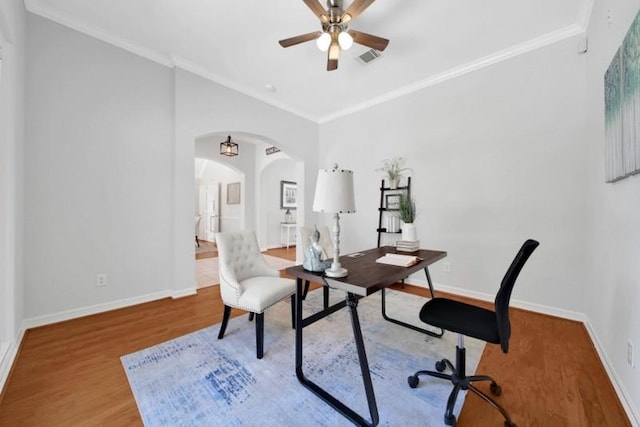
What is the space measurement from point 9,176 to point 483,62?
467cm

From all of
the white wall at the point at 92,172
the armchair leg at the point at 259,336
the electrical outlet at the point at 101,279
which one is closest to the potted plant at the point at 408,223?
the armchair leg at the point at 259,336

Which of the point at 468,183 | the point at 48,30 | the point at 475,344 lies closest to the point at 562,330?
the point at 475,344

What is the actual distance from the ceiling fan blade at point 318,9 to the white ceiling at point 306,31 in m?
0.35

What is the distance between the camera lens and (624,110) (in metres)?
1.48

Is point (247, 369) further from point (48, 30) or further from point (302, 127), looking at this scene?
point (302, 127)

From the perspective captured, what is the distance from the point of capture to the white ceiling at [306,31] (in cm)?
229

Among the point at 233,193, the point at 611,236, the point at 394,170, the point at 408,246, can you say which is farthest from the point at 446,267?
the point at 233,193

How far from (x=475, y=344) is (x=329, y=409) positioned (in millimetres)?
1401

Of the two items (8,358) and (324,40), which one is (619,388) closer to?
(324,40)

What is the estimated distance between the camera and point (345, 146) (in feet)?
15.0

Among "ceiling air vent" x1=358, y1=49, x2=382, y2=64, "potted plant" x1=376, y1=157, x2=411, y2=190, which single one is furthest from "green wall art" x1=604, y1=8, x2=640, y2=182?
"potted plant" x1=376, y1=157, x2=411, y2=190

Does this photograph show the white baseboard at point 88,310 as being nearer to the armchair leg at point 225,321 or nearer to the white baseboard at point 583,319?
the armchair leg at point 225,321

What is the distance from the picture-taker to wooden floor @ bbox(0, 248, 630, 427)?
1380 mm

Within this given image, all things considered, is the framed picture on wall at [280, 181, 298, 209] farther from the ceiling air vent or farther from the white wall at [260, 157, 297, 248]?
the ceiling air vent
